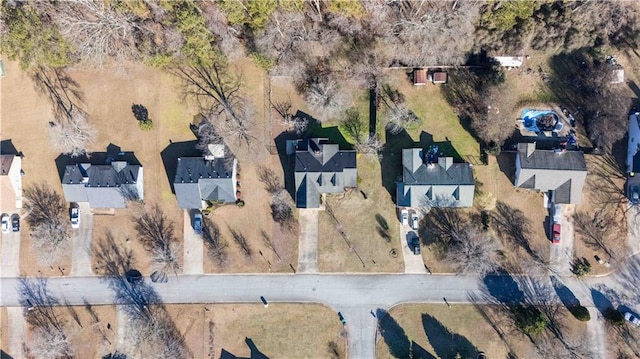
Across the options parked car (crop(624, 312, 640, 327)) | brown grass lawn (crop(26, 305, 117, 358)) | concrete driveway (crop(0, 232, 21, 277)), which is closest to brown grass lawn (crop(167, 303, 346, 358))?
brown grass lawn (crop(26, 305, 117, 358))

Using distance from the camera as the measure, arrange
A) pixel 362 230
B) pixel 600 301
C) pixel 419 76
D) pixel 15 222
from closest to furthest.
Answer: pixel 600 301, pixel 419 76, pixel 362 230, pixel 15 222

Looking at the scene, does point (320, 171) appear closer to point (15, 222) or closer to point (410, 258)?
point (410, 258)

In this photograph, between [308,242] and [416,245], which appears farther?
[308,242]

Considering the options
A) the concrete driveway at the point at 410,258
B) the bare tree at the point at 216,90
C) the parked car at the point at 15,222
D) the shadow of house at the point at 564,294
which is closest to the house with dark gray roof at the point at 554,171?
the shadow of house at the point at 564,294

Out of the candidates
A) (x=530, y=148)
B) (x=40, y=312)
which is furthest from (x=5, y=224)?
(x=530, y=148)

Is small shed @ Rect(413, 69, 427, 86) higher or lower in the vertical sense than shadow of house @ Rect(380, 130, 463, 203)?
Result: higher

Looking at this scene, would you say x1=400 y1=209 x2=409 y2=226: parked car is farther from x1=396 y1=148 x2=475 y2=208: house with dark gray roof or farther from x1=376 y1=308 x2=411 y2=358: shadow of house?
x1=376 y1=308 x2=411 y2=358: shadow of house

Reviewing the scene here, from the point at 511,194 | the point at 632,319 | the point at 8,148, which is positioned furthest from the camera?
the point at 8,148
